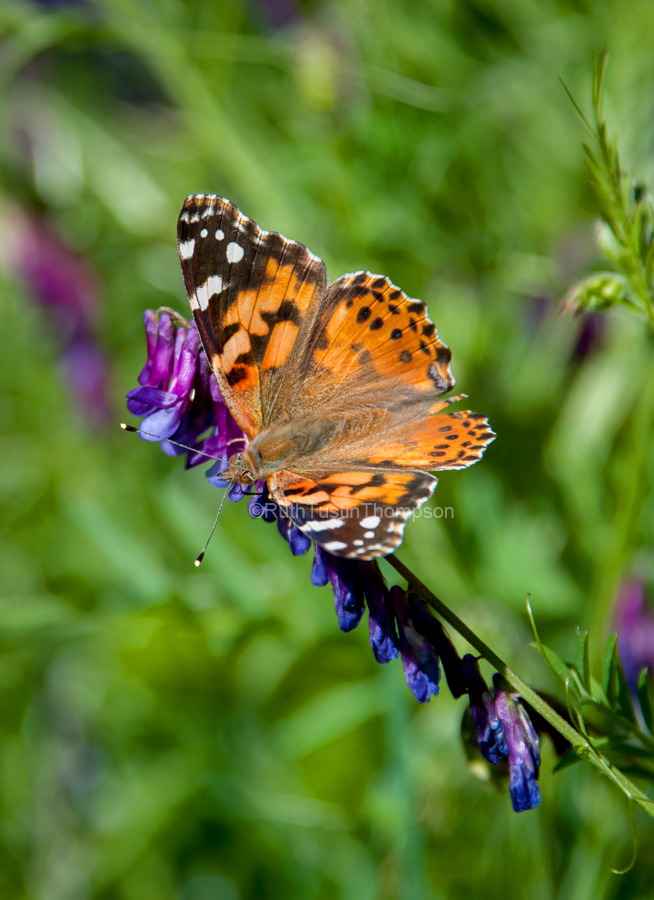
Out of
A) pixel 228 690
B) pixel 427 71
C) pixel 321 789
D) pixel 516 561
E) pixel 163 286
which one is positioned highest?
pixel 427 71

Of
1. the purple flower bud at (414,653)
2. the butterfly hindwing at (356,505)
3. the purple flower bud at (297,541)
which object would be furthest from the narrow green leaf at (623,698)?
the purple flower bud at (297,541)

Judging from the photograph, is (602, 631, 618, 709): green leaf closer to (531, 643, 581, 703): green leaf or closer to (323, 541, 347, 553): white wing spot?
(531, 643, 581, 703): green leaf

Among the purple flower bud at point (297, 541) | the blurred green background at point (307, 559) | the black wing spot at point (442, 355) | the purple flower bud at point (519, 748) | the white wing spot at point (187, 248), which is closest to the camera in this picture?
the purple flower bud at point (519, 748)

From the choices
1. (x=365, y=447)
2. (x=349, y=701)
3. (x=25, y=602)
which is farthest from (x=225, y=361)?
(x=349, y=701)

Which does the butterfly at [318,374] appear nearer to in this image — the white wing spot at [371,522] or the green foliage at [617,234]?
the white wing spot at [371,522]

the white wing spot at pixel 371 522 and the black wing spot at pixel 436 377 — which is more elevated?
the black wing spot at pixel 436 377

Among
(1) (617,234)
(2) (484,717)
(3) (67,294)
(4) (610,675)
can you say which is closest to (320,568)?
(2) (484,717)

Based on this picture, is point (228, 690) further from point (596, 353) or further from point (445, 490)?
point (596, 353)
